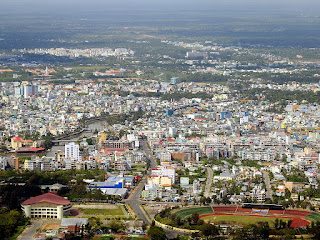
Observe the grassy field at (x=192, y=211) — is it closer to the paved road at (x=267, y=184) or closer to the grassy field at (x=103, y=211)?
the grassy field at (x=103, y=211)

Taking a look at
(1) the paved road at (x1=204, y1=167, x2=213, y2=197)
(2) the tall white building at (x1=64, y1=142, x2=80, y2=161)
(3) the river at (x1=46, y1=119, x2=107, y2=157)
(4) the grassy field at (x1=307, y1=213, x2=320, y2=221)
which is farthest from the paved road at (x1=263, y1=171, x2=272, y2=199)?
(3) the river at (x1=46, y1=119, x2=107, y2=157)

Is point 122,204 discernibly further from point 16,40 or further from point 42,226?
point 16,40

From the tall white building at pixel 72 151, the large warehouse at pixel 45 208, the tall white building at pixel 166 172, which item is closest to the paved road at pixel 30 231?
the large warehouse at pixel 45 208

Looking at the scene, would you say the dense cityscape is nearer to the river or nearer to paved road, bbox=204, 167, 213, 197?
paved road, bbox=204, 167, 213, 197

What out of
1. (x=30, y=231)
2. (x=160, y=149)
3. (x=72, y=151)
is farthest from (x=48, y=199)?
(x=160, y=149)

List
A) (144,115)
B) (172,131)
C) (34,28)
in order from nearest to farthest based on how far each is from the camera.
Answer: (172,131) < (144,115) < (34,28)

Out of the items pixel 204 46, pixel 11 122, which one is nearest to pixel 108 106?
pixel 11 122

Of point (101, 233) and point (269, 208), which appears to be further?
point (269, 208)
